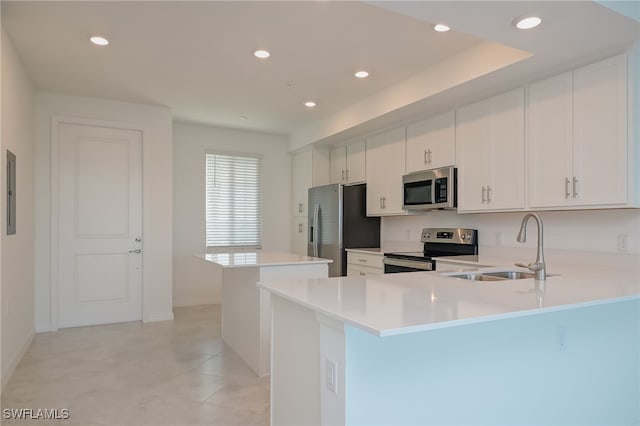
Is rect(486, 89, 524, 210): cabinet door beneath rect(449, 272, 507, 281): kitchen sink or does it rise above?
above

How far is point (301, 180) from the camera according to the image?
6094mm

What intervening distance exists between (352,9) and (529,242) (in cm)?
235

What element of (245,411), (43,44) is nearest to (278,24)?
(43,44)

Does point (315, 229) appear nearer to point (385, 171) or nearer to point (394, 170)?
point (385, 171)

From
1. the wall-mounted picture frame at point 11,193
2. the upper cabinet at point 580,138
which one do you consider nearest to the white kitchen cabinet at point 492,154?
the upper cabinet at point 580,138

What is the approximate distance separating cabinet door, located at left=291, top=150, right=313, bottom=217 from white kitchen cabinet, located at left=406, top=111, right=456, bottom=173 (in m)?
1.91

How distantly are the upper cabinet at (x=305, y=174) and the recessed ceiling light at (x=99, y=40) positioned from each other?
3.15 m

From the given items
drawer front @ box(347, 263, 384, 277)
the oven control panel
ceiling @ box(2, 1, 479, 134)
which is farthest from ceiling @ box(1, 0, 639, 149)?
drawer front @ box(347, 263, 384, 277)

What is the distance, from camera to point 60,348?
3.71 m

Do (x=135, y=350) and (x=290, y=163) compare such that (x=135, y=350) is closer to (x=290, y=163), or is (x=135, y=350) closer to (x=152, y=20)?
(x=152, y=20)

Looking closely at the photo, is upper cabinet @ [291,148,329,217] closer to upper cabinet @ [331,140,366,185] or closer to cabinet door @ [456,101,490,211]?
upper cabinet @ [331,140,366,185]

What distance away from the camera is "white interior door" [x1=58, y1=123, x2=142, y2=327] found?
443 cm

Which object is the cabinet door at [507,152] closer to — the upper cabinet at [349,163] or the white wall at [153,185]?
the upper cabinet at [349,163]

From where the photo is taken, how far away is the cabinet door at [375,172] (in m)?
4.68
